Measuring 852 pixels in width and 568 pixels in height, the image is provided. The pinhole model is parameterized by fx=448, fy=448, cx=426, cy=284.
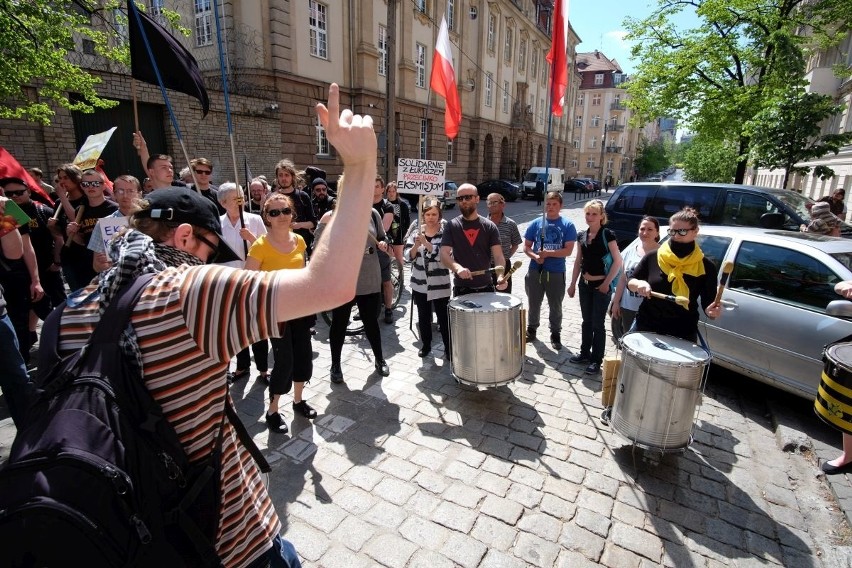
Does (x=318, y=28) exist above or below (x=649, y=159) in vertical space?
above

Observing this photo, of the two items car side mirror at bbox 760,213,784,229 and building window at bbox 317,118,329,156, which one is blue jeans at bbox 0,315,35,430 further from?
building window at bbox 317,118,329,156

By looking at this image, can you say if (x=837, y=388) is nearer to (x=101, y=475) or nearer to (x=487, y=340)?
(x=487, y=340)

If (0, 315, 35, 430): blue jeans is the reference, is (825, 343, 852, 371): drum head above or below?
above

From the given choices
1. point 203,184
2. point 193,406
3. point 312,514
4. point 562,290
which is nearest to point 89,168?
point 203,184

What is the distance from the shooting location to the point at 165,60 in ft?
13.3

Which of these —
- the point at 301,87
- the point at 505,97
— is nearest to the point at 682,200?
the point at 301,87

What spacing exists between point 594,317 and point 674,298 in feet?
5.24

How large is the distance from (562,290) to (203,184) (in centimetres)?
483

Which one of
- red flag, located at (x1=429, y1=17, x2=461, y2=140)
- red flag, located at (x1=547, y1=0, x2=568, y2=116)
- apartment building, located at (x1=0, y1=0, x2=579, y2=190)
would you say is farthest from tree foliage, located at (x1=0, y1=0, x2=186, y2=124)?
red flag, located at (x1=547, y1=0, x2=568, y2=116)

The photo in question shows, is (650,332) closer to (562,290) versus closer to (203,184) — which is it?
(562,290)

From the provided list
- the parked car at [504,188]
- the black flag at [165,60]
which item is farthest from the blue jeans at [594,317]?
the parked car at [504,188]

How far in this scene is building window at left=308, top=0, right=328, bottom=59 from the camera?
18.8 meters

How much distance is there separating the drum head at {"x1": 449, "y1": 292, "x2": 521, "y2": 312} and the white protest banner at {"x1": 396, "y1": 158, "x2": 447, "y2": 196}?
3749mm

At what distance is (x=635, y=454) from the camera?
145 inches
